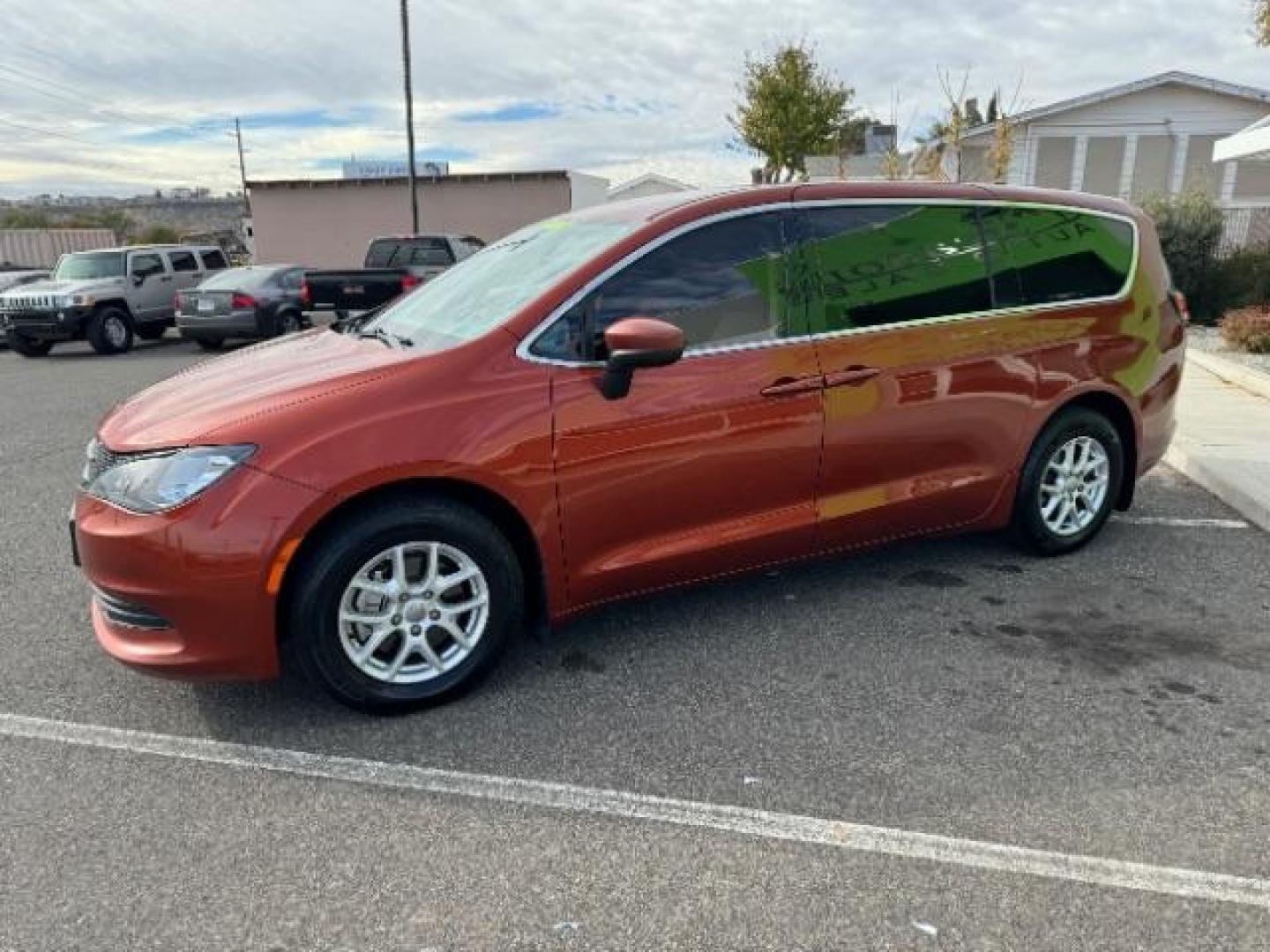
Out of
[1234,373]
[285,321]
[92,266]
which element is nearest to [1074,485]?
[1234,373]

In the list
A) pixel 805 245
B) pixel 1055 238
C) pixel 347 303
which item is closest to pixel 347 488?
pixel 805 245

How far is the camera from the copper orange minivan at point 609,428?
299 cm

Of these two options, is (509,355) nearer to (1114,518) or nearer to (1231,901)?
(1231,901)

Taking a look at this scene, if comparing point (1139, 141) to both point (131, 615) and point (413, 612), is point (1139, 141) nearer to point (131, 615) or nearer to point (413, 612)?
point (413, 612)

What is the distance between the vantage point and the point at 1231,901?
2.31 m

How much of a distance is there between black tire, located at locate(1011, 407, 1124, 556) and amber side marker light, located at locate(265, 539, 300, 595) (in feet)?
10.3

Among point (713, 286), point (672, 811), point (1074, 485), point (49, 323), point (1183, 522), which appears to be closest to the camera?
point (672, 811)

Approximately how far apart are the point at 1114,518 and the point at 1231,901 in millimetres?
3219

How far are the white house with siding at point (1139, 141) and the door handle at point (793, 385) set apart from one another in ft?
73.9

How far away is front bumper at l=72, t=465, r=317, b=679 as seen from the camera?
2.89 metres

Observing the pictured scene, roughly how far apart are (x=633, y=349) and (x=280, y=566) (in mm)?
1320

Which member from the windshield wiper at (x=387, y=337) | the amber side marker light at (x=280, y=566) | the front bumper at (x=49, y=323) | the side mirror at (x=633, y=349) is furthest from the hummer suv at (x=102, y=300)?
the side mirror at (x=633, y=349)

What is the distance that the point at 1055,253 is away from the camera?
14.3ft

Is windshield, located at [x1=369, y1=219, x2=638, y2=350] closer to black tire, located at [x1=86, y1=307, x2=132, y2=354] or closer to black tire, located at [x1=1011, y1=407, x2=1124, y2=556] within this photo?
black tire, located at [x1=1011, y1=407, x2=1124, y2=556]
